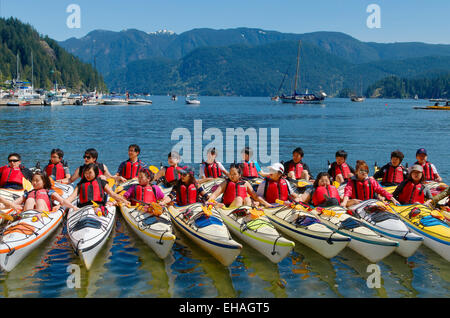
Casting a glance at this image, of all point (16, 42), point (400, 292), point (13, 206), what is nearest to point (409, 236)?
point (400, 292)

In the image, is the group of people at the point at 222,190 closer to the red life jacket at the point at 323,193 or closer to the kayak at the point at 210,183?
the red life jacket at the point at 323,193

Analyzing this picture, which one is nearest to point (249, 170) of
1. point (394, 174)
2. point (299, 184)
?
point (299, 184)

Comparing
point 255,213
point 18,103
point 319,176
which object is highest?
point 18,103

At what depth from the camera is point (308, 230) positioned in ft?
33.5

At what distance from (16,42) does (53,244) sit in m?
174

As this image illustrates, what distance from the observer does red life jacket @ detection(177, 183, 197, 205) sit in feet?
37.5

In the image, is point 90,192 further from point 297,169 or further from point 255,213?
point 297,169

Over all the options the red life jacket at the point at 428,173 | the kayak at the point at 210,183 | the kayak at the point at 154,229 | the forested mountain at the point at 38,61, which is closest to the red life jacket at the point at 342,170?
the red life jacket at the point at 428,173

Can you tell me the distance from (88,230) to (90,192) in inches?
61.2

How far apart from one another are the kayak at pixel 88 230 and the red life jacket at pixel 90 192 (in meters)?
0.30

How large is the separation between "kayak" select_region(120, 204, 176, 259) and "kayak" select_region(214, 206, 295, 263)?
1.71 metres

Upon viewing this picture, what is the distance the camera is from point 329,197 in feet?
37.8

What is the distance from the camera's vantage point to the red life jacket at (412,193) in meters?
A: 11.6
